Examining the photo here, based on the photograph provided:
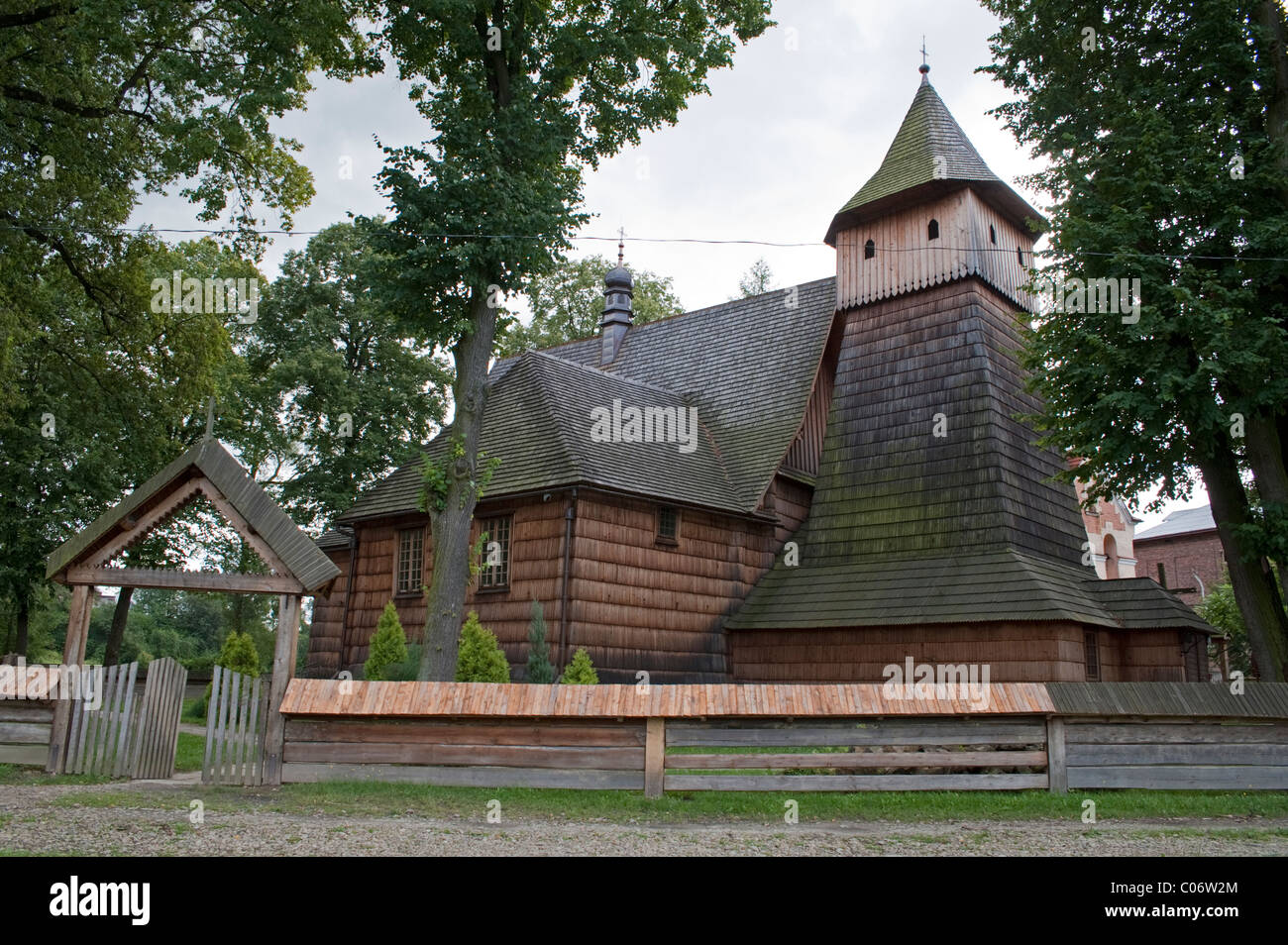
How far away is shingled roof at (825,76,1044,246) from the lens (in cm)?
2189

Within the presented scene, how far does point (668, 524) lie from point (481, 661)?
17.4 feet

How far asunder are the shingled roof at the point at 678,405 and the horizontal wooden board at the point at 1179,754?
1013 centimetres

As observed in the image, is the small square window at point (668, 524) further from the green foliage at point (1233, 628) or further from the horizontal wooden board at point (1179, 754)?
the green foliage at point (1233, 628)

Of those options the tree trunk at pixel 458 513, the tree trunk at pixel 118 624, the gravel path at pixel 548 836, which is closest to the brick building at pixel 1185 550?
the tree trunk at pixel 458 513

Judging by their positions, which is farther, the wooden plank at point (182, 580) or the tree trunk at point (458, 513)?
the tree trunk at point (458, 513)

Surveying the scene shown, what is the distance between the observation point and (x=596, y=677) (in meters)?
17.9

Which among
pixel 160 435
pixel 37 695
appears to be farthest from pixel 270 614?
pixel 37 695

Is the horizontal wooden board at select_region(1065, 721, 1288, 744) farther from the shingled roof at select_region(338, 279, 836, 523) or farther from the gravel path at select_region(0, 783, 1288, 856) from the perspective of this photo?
the shingled roof at select_region(338, 279, 836, 523)

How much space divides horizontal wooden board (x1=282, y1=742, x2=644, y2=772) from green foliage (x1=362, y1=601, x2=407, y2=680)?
7.79 m

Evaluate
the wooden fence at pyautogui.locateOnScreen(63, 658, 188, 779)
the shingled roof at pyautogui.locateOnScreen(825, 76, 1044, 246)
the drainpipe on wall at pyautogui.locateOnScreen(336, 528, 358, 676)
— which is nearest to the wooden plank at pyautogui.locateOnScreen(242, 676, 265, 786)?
the wooden fence at pyautogui.locateOnScreen(63, 658, 188, 779)

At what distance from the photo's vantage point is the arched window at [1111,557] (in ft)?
118

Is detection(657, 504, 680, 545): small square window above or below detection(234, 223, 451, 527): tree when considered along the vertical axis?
below

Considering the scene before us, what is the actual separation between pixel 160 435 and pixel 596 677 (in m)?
10.1

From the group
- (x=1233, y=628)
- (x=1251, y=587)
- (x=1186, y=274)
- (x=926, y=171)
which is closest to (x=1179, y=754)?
(x=1251, y=587)
